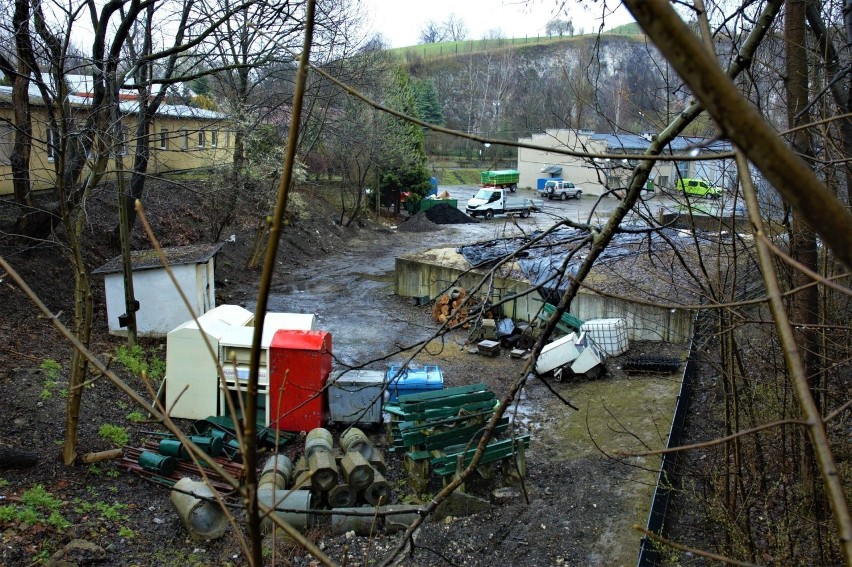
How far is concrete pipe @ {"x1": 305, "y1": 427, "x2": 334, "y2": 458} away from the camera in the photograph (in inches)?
392

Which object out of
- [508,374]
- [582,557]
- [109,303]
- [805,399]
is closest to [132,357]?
[109,303]

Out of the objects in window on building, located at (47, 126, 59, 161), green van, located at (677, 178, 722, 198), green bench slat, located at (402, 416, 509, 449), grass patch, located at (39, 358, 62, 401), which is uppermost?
window on building, located at (47, 126, 59, 161)

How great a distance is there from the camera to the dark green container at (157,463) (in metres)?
9.33

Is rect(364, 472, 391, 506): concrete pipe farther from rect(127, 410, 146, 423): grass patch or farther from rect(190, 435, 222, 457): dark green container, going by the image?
rect(127, 410, 146, 423): grass patch

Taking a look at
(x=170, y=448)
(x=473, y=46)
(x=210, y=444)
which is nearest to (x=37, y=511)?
(x=170, y=448)

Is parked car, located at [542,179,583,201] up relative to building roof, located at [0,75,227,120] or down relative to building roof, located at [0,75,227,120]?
down

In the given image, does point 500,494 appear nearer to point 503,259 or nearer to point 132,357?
point 503,259

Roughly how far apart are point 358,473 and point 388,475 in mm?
1415

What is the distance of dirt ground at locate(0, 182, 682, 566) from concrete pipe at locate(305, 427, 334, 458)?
110 centimetres

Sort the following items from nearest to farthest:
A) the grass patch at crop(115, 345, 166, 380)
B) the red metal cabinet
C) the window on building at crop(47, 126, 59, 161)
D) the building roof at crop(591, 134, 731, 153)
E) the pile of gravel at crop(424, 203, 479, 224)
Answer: the building roof at crop(591, 134, 731, 153)
the window on building at crop(47, 126, 59, 161)
the red metal cabinet
the grass patch at crop(115, 345, 166, 380)
the pile of gravel at crop(424, 203, 479, 224)

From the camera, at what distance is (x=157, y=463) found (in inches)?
367

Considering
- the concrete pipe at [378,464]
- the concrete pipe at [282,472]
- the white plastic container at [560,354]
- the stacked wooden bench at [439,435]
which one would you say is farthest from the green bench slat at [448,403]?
the white plastic container at [560,354]

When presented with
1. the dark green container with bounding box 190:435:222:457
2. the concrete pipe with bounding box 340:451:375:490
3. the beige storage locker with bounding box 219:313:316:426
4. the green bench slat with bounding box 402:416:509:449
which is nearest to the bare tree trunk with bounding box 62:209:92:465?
the dark green container with bounding box 190:435:222:457

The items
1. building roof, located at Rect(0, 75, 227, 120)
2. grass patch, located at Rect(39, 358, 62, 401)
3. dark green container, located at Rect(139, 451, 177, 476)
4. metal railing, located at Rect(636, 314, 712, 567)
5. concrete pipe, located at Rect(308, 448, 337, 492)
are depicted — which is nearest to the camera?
metal railing, located at Rect(636, 314, 712, 567)
